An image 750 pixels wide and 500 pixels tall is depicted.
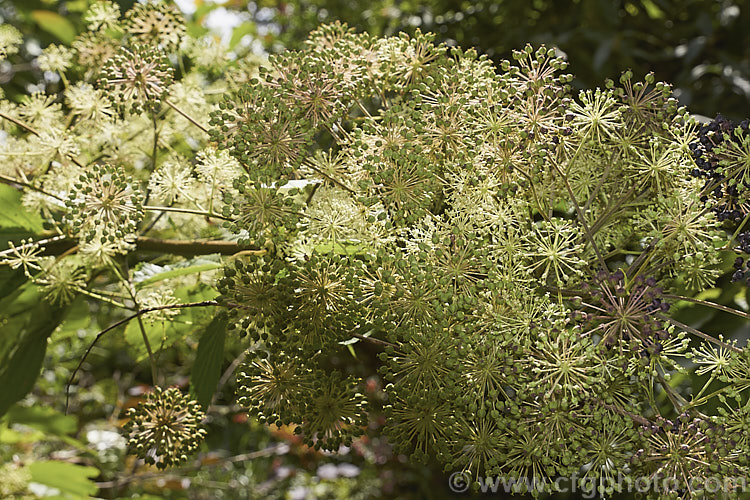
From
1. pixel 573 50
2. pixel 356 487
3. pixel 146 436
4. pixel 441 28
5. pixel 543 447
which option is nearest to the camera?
pixel 543 447

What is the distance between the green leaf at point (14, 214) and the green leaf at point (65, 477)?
2.36ft

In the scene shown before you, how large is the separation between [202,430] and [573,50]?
5.83 feet

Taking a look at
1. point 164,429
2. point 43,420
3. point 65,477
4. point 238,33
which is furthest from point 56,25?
point 164,429

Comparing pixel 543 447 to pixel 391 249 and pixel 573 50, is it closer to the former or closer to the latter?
pixel 391 249

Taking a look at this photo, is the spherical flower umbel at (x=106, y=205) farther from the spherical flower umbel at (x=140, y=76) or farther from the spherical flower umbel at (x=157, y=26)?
the spherical flower umbel at (x=157, y=26)

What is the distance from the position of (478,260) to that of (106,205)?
0.33m

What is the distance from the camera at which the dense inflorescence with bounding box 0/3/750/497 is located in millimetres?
473

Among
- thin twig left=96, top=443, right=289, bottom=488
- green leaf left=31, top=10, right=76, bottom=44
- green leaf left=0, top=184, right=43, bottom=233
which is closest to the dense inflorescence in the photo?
green leaf left=0, top=184, right=43, bottom=233

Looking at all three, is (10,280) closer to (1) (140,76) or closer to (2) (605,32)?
(1) (140,76)

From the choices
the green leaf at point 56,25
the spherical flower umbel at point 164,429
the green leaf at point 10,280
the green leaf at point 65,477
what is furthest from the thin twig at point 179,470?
the green leaf at point 56,25

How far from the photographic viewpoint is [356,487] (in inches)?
129

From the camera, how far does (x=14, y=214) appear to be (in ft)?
2.64

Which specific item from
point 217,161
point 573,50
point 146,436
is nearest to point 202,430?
point 146,436

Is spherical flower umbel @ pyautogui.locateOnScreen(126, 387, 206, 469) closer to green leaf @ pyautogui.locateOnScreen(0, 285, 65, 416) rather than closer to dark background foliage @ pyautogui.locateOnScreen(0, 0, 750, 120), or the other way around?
green leaf @ pyautogui.locateOnScreen(0, 285, 65, 416)
